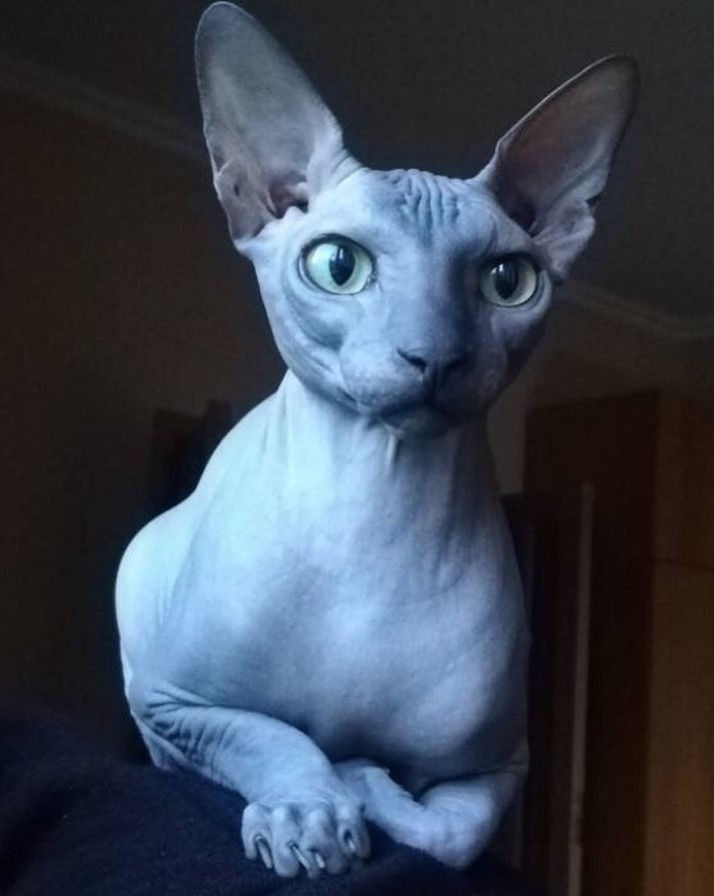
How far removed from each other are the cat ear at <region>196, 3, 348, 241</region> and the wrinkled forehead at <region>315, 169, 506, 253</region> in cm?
3

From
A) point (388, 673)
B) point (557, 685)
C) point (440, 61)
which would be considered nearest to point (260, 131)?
point (388, 673)

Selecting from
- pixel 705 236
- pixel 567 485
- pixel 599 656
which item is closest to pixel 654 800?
pixel 599 656

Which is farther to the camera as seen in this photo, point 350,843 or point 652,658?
point 652,658

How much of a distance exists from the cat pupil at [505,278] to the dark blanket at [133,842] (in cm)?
22

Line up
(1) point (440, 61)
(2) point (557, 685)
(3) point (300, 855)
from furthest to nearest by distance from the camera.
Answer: (2) point (557, 685) → (1) point (440, 61) → (3) point (300, 855)

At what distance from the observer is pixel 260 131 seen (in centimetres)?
55

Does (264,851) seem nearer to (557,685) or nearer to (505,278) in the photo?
(505,278)

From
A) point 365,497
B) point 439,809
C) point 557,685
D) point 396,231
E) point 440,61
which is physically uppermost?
point 440,61

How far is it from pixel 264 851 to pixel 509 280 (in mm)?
244

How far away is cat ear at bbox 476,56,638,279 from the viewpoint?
0.55 m

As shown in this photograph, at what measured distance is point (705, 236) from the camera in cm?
189

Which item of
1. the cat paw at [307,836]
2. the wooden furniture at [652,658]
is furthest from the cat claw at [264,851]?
the wooden furniture at [652,658]

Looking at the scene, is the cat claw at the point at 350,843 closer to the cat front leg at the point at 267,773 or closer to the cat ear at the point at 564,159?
the cat front leg at the point at 267,773

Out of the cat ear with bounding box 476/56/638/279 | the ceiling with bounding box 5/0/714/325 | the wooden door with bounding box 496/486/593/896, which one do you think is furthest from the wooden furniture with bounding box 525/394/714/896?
the cat ear with bounding box 476/56/638/279
